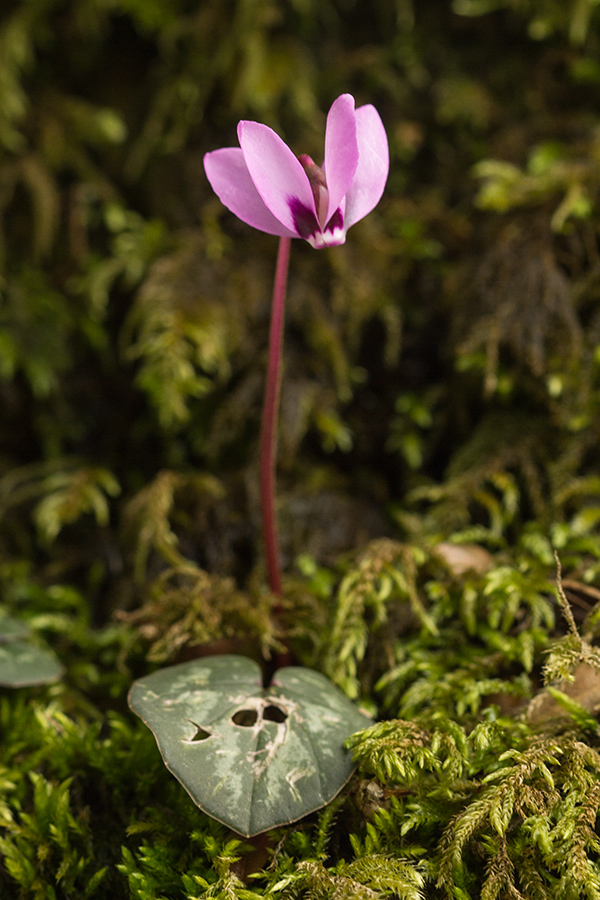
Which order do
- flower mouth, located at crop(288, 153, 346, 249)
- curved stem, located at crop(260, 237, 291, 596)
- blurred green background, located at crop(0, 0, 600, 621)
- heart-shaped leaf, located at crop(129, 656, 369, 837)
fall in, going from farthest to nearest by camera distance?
blurred green background, located at crop(0, 0, 600, 621) < curved stem, located at crop(260, 237, 291, 596) < flower mouth, located at crop(288, 153, 346, 249) < heart-shaped leaf, located at crop(129, 656, 369, 837)

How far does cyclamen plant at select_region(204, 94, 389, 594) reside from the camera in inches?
37.5

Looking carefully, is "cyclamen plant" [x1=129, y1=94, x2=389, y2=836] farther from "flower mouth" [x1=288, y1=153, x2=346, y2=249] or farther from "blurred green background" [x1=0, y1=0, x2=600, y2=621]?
"blurred green background" [x1=0, y1=0, x2=600, y2=621]

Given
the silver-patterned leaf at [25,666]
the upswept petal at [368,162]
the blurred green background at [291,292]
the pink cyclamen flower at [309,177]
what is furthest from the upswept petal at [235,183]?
the silver-patterned leaf at [25,666]

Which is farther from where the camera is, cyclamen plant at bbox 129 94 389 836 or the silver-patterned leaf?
the silver-patterned leaf

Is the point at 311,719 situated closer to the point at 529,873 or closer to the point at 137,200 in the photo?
the point at 529,873

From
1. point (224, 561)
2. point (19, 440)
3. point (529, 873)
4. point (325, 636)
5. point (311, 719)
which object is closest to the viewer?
point (529, 873)

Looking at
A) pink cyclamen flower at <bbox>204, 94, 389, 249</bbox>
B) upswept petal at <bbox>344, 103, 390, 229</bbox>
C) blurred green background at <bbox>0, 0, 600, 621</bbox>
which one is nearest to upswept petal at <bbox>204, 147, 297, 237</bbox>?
pink cyclamen flower at <bbox>204, 94, 389, 249</bbox>

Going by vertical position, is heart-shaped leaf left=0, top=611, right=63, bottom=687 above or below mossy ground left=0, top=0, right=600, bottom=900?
→ below

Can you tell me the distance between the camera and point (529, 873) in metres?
0.88

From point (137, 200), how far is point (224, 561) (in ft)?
4.41

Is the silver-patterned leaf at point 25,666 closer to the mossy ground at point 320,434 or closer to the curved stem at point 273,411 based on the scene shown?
the mossy ground at point 320,434

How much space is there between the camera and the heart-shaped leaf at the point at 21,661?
1225mm

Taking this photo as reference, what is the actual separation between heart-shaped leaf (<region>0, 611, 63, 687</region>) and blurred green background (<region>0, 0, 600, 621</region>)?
346mm

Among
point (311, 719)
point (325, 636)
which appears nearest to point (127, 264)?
point (325, 636)
